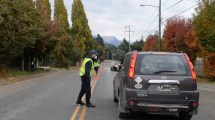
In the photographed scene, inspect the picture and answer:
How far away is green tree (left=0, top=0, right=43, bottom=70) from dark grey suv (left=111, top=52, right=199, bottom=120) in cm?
2053

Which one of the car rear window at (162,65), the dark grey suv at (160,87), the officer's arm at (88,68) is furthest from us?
the officer's arm at (88,68)

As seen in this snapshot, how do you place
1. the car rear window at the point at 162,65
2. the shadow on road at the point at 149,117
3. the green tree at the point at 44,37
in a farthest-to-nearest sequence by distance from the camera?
the green tree at the point at 44,37
the shadow on road at the point at 149,117
the car rear window at the point at 162,65

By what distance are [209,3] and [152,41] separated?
42.9m

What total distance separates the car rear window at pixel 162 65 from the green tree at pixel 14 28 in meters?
20.4

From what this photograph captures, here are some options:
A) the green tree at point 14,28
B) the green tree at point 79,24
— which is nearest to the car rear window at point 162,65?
the green tree at point 14,28

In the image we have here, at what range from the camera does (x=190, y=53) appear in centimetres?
3712

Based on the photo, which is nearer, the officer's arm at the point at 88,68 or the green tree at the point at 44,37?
the officer's arm at the point at 88,68

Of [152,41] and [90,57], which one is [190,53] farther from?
[152,41]

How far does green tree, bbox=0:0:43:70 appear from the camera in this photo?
99.2 feet

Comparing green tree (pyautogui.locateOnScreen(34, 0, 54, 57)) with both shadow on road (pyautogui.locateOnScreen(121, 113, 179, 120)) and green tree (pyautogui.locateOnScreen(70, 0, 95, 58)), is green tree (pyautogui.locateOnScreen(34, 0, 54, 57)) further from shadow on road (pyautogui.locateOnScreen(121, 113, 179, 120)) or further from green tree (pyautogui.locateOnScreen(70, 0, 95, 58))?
green tree (pyautogui.locateOnScreen(70, 0, 95, 58))

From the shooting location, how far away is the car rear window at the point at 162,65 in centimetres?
976

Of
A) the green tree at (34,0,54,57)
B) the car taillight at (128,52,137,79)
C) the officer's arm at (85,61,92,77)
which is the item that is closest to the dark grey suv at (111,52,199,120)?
the car taillight at (128,52,137,79)

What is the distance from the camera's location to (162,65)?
388 inches

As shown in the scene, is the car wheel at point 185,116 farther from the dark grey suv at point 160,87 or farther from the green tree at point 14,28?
the green tree at point 14,28
